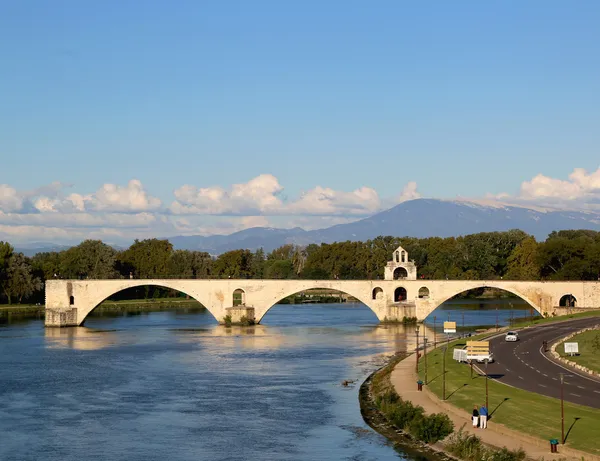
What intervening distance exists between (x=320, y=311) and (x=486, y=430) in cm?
10775

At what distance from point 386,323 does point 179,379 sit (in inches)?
1980

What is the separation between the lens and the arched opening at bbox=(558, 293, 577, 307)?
11412 cm

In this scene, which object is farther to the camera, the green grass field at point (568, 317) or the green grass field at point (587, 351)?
the green grass field at point (568, 317)

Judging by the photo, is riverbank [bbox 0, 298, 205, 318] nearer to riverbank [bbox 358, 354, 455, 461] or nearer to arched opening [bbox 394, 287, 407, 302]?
arched opening [bbox 394, 287, 407, 302]

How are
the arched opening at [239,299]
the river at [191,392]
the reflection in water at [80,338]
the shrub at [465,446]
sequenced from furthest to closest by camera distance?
the arched opening at [239,299], the reflection in water at [80,338], the river at [191,392], the shrub at [465,446]

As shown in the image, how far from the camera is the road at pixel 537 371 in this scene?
175 feet

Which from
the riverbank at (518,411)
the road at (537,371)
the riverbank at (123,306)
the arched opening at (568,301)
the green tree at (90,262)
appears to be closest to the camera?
the riverbank at (518,411)

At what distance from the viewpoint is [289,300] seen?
18450 centimetres

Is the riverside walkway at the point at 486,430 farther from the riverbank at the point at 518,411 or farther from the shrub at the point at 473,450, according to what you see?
the shrub at the point at 473,450

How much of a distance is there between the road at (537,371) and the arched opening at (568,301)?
2294cm

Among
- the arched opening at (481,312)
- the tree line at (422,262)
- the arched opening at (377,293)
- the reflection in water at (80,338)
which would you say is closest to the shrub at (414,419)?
the reflection in water at (80,338)

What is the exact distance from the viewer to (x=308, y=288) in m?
119

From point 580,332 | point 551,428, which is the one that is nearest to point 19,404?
point 551,428

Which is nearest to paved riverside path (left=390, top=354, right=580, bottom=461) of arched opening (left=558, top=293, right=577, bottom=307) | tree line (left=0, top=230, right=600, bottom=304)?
arched opening (left=558, top=293, right=577, bottom=307)
